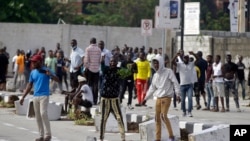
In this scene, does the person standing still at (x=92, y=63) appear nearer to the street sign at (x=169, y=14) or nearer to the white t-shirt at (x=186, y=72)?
the white t-shirt at (x=186, y=72)

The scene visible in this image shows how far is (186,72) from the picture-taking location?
24125 mm

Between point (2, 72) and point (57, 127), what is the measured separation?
40.0 ft

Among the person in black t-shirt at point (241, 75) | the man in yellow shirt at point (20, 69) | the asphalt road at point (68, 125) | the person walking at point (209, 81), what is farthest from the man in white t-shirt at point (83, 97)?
the man in yellow shirt at point (20, 69)

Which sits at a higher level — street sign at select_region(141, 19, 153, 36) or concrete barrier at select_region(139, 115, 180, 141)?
street sign at select_region(141, 19, 153, 36)

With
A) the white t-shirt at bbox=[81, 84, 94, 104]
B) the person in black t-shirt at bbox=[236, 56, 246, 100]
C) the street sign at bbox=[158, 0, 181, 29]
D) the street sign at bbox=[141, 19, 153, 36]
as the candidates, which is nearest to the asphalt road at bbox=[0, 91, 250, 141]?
the white t-shirt at bbox=[81, 84, 94, 104]

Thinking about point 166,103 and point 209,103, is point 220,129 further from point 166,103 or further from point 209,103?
point 209,103

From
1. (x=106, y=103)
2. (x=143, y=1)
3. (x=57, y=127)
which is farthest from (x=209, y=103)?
(x=143, y=1)

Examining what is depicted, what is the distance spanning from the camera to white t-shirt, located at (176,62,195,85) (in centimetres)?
2403

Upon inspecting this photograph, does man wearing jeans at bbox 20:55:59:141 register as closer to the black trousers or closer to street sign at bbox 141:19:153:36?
the black trousers

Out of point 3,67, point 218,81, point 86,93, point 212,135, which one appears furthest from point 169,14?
point 212,135

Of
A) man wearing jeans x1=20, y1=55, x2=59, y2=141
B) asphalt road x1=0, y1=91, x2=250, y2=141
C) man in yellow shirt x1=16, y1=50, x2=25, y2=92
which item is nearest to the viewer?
man wearing jeans x1=20, y1=55, x2=59, y2=141

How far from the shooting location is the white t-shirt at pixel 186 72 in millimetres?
24031

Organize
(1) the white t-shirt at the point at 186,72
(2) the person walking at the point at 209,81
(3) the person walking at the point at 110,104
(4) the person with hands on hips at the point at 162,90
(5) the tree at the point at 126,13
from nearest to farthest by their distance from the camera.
→ (4) the person with hands on hips at the point at 162,90, (3) the person walking at the point at 110,104, (1) the white t-shirt at the point at 186,72, (2) the person walking at the point at 209,81, (5) the tree at the point at 126,13

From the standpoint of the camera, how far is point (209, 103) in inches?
1087
